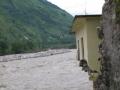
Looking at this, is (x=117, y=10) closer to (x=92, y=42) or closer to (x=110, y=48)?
(x=110, y=48)

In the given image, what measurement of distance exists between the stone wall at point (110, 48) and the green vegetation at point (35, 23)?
199 ft

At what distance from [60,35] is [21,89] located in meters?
85.4

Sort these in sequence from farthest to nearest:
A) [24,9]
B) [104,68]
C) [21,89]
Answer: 1. [24,9]
2. [21,89]
3. [104,68]

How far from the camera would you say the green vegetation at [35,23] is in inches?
3297

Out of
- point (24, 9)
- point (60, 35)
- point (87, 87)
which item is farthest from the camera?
point (24, 9)

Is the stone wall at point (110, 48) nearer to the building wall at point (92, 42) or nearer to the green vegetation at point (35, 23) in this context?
the building wall at point (92, 42)

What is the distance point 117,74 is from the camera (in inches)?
180

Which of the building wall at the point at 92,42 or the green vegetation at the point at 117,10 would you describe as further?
the building wall at the point at 92,42

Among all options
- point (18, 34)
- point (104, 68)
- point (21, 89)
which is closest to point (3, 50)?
point (18, 34)

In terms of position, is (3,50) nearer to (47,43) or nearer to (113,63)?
(47,43)

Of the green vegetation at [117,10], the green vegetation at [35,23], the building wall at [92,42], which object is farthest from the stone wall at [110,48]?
the green vegetation at [35,23]

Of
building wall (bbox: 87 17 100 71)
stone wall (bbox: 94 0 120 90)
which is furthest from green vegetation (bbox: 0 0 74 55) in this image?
stone wall (bbox: 94 0 120 90)

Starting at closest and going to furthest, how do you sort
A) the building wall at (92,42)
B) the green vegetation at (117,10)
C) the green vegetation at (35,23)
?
the green vegetation at (117,10) < the building wall at (92,42) < the green vegetation at (35,23)

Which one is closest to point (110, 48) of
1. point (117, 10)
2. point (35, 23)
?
point (117, 10)
